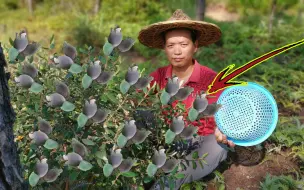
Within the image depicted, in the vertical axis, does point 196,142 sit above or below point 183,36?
below

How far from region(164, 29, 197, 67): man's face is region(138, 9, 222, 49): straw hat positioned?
42mm

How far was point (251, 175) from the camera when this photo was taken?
245 centimetres

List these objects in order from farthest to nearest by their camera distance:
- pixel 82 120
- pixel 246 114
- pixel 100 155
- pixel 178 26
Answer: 1. pixel 178 26
2. pixel 246 114
3. pixel 100 155
4. pixel 82 120

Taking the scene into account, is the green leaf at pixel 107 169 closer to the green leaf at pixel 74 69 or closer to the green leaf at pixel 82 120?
the green leaf at pixel 82 120

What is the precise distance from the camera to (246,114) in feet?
6.77

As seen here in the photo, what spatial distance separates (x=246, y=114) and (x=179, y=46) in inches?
21.0

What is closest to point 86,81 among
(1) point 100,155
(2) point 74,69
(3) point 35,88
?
(2) point 74,69

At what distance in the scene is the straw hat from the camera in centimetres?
221

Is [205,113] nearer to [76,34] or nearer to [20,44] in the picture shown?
[20,44]

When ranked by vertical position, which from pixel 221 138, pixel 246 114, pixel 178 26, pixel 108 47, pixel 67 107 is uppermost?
pixel 108 47

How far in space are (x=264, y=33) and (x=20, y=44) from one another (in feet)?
15.1

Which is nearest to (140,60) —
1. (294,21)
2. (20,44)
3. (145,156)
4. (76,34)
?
(76,34)

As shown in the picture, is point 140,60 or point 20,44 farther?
point 140,60

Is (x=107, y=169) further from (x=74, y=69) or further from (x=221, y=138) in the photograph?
(x=221, y=138)
